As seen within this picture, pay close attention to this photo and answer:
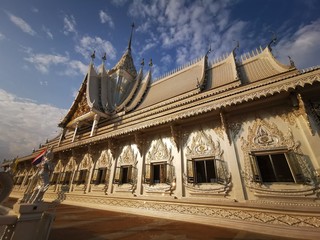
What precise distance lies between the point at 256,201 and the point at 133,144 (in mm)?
5802

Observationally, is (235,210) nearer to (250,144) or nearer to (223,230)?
(223,230)

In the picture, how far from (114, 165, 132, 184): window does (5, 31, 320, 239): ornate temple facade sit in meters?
0.05

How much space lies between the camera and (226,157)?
5734 mm

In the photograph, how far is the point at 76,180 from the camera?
10.4m

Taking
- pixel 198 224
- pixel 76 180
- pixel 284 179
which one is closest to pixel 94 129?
pixel 76 180

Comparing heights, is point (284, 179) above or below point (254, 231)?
above

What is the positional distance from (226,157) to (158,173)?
10.2 ft

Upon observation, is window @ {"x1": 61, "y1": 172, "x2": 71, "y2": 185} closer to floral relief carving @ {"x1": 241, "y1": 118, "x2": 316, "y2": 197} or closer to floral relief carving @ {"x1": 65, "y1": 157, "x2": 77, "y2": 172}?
floral relief carving @ {"x1": 65, "y1": 157, "x2": 77, "y2": 172}

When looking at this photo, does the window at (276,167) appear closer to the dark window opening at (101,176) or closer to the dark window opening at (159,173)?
the dark window opening at (159,173)

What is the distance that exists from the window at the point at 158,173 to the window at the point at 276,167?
3.12 meters

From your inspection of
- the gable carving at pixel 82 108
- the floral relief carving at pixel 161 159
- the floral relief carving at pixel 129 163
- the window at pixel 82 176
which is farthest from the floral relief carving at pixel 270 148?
the gable carving at pixel 82 108

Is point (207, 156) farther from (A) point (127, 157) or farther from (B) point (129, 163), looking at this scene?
(A) point (127, 157)

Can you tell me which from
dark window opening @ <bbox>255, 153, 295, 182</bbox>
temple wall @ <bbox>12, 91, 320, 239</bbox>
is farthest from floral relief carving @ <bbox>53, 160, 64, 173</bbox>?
dark window opening @ <bbox>255, 153, 295, 182</bbox>

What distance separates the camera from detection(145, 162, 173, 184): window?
22.0 ft
